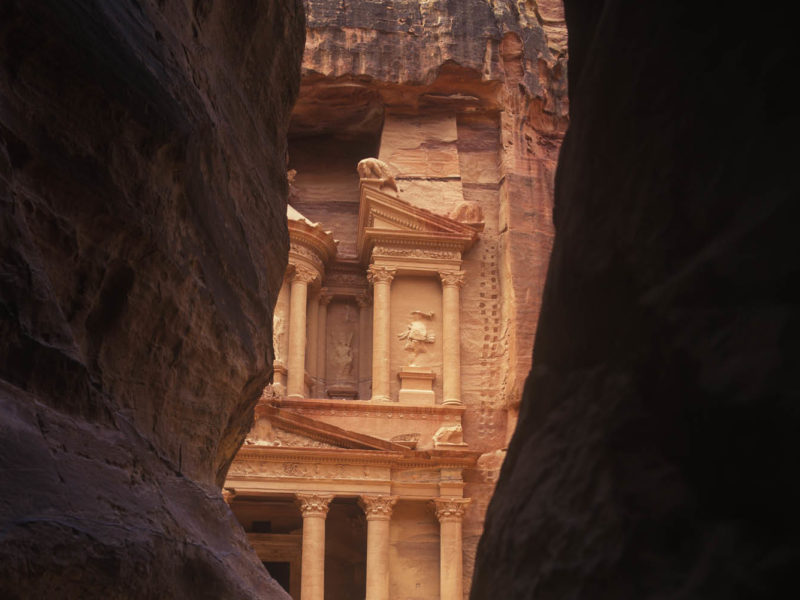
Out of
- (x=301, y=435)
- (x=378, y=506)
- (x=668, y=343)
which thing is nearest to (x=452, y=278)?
(x=301, y=435)

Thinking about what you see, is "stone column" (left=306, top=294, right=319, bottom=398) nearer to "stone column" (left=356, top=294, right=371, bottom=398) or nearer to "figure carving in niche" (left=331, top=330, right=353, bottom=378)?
"figure carving in niche" (left=331, top=330, right=353, bottom=378)

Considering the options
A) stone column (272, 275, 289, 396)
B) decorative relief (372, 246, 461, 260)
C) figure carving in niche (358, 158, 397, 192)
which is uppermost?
figure carving in niche (358, 158, 397, 192)

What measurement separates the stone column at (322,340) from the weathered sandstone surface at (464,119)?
155cm

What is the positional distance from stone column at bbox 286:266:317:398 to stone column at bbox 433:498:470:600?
474 cm

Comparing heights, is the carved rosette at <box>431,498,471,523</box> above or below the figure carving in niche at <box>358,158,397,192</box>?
below

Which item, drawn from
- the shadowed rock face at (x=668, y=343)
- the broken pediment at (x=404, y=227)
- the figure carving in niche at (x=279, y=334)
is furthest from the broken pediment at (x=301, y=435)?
the shadowed rock face at (x=668, y=343)

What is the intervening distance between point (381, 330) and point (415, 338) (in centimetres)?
96

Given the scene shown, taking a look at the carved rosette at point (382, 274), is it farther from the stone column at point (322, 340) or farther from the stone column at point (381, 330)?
the stone column at point (322, 340)

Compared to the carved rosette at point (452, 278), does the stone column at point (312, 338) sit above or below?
below

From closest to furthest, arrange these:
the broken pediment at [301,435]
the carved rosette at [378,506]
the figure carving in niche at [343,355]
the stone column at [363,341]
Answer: the broken pediment at [301,435], the carved rosette at [378,506], the stone column at [363,341], the figure carving in niche at [343,355]

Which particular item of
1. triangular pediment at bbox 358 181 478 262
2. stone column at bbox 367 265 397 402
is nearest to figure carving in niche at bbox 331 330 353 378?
stone column at bbox 367 265 397 402

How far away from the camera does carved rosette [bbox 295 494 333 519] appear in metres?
20.4

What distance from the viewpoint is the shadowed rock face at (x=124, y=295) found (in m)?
2.82

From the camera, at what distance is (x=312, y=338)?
25594 mm
